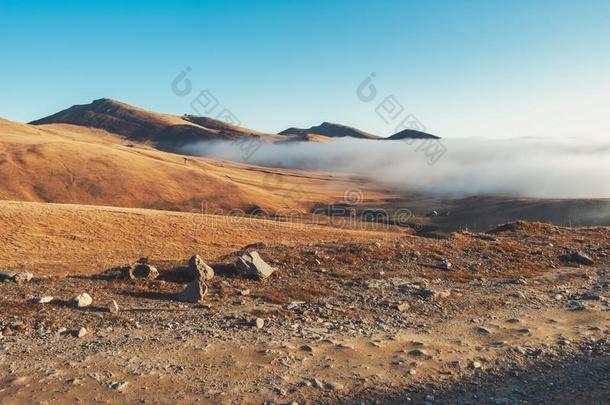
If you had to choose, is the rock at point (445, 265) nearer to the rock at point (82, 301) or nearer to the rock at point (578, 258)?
the rock at point (578, 258)

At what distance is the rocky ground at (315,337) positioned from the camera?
32.5ft

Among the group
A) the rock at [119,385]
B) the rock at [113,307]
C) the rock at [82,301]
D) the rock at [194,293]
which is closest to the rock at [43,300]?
the rock at [82,301]

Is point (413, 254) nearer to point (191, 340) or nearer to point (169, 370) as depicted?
point (191, 340)

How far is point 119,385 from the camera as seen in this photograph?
31.9ft

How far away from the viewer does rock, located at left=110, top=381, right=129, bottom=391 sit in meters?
9.62

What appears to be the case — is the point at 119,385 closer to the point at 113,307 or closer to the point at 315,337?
the point at 315,337

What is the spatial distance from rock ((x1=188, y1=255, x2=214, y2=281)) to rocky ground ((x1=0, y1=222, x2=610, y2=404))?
45cm

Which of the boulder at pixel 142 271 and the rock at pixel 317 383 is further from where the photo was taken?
the boulder at pixel 142 271

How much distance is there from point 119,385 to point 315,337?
5350mm

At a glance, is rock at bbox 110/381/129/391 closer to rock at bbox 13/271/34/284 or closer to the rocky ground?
the rocky ground

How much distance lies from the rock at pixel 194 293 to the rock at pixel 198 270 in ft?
5.59

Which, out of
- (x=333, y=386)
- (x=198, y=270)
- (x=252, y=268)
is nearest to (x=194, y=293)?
(x=198, y=270)

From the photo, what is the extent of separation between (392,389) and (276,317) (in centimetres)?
548

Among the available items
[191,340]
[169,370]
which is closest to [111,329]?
[191,340]
